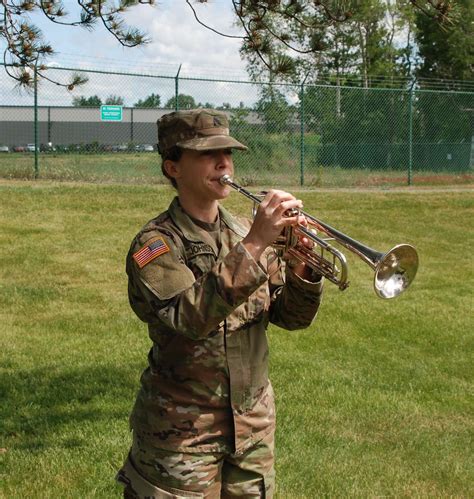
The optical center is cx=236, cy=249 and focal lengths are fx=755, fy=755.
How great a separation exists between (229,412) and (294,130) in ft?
48.3

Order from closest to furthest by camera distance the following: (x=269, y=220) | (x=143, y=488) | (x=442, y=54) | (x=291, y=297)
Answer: (x=269, y=220) < (x=143, y=488) < (x=291, y=297) < (x=442, y=54)

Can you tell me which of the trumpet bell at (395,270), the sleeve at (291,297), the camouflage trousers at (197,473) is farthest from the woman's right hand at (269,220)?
the camouflage trousers at (197,473)

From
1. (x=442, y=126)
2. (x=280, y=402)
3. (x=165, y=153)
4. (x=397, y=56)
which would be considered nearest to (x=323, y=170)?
(x=442, y=126)

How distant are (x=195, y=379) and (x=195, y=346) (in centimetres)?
10

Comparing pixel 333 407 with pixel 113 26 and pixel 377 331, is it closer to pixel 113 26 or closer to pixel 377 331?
pixel 377 331

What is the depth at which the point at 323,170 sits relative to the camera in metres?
16.8

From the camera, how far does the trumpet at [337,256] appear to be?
245cm

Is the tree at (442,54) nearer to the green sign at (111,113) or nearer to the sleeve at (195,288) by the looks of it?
the green sign at (111,113)

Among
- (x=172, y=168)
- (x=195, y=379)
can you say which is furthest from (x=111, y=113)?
(x=195, y=379)

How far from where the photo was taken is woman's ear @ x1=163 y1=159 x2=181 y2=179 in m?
2.46

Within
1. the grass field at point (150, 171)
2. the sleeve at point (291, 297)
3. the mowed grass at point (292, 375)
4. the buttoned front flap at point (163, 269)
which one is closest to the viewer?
the buttoned front flap at point (163, 269)

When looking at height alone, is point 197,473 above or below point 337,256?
below

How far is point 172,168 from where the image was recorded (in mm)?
2477

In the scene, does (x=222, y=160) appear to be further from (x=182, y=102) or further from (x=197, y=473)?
(x=182, y=102)
